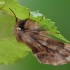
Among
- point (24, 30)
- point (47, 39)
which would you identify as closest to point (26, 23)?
point (24, 30)

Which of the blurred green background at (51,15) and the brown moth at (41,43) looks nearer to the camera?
the brown moth at (41,43)

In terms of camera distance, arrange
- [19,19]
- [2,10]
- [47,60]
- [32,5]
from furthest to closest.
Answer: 1. [32,5]
2. [47,60]
3. [19,19]
4. [2,10]

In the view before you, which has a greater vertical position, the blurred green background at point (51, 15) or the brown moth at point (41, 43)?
the brown moth at point (41, 43)

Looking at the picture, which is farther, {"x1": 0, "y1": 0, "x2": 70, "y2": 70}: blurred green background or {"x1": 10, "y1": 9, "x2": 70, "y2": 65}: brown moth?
{"x1": 0, "y1": 0, "x2": 70, "y2": 70}: blurred green background

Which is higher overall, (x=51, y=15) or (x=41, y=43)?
(x=41, y=43)

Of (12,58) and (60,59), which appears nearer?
(60,59)

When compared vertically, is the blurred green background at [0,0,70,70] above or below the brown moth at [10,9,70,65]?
below

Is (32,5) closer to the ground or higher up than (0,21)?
closer to the ground

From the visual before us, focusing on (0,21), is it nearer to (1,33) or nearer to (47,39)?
(1,33)
